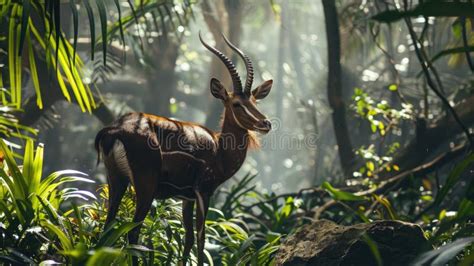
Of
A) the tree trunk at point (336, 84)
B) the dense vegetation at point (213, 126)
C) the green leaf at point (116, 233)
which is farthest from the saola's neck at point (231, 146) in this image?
the tree trunk at point (336, 84)

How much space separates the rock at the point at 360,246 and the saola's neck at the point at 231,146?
893 mm

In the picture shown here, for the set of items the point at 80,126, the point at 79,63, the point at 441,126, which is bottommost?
the point at 80,126

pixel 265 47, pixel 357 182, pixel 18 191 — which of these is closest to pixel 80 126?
pixel 357 182

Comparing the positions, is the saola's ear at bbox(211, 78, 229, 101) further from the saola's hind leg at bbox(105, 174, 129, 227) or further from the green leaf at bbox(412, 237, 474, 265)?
the green leaf at bbox(412, 237, 474, 265)

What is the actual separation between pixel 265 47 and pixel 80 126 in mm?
25775

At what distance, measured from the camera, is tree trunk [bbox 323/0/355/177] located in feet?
30.3

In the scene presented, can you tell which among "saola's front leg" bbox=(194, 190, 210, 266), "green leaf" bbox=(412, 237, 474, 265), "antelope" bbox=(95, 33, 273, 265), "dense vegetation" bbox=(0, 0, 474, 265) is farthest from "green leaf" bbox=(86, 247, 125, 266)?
"green leaf" bbox=(412, 237, 474, 265)

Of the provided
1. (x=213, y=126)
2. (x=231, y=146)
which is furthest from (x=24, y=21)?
(x=213, y=126)

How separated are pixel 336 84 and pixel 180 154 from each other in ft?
14.7

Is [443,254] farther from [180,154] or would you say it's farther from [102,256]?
[180,154]

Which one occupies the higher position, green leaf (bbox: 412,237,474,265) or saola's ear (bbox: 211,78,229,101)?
saola's ear (bbox: 211,78,229,101)

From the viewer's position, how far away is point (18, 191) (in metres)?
5.44

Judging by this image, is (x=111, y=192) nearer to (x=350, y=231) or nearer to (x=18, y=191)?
(x=18, y=191)

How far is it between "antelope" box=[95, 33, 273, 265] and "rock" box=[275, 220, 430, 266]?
0.89 meters
